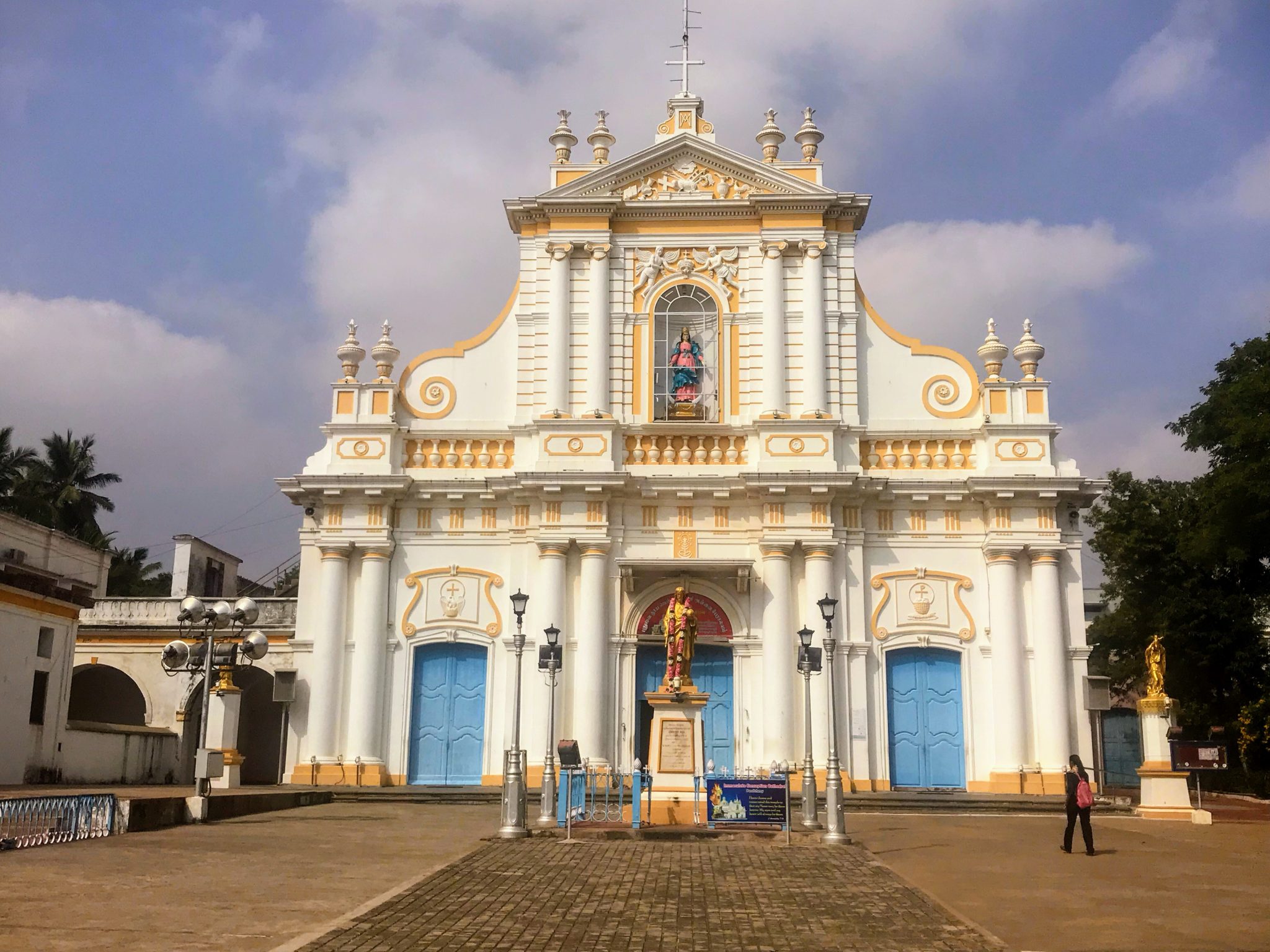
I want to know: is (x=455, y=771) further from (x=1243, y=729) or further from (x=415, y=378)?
(x=1243, y=729)

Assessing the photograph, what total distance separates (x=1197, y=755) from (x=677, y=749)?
11.8 metres

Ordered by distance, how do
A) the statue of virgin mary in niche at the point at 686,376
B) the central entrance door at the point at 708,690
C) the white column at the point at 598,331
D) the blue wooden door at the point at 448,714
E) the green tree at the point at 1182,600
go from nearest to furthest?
the central entrance door at the point at 708,690
the blue wooden door at the point at 448,714
the white column at the point at 598,331
the statue of virgin mary in niche at the point at 686,376
the green tree at the point at 1182,600

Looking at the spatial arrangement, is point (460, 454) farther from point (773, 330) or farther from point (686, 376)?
point (773, 330)

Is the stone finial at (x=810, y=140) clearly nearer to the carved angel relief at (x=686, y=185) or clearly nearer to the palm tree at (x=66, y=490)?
the carved angel relief at (x=686, y=185)

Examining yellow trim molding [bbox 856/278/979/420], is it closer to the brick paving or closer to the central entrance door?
the central entrance door

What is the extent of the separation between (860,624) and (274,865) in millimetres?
16188

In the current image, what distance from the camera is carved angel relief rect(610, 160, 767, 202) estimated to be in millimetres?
29344

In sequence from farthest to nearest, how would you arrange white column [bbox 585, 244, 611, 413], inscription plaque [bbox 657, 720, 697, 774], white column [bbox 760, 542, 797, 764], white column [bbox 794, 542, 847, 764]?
white column [bbox 585, 244, 611, 413] < white column [bbox 794, 542, 847, 764] < white column [bbox 760, 542, 797, 764] < inscription plaque [bbox 657, 720, 697, 774]

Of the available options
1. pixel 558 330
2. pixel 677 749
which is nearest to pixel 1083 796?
pixel 677 749

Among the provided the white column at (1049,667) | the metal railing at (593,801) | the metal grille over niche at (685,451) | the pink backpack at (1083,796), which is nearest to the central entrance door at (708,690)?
the metal grille over niche at (685,451)

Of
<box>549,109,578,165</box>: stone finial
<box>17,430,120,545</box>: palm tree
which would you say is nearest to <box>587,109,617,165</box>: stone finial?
<box>549,109,578,165</box>: stone finial

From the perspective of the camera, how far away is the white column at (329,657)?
27266mm

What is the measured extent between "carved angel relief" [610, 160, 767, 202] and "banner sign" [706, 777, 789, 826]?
622 inches

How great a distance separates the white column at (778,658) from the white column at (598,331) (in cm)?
508
